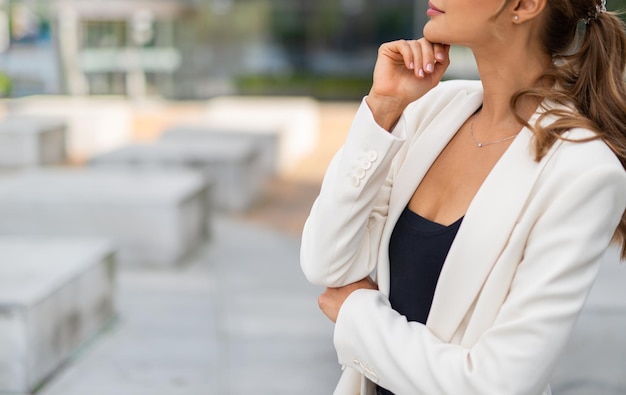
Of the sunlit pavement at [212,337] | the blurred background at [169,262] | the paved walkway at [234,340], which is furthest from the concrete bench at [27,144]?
the paved walkway at [234,340]

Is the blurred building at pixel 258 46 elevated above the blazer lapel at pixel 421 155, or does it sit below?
below

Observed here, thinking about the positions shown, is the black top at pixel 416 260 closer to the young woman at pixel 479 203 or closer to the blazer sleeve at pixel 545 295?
the young woman at pixel 479 203

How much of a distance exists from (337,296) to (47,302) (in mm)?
2863

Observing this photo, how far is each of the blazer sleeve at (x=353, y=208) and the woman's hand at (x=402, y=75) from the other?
0.10 ft

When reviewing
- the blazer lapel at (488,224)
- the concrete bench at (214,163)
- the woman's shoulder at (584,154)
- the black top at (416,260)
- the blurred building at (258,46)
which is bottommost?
the blurred building at (258,46)

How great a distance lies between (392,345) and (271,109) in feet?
46.2

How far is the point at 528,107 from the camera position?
1728 millimetres

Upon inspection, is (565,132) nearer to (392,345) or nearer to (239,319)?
(392,345)

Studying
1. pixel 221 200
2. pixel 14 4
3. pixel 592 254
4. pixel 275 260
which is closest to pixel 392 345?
pixel 592 254

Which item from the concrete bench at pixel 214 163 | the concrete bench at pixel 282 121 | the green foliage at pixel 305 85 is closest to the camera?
the concrete bench at pixel 214 163

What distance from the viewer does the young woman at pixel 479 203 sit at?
1.51 meters

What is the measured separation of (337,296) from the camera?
184 cm

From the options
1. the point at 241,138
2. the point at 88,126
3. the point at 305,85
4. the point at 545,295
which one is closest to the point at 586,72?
the point at 545,295

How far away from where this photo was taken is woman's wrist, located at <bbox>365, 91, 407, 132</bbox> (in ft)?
5.70
